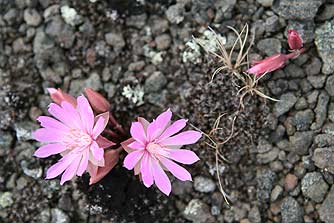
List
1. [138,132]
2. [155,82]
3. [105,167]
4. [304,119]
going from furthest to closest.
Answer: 1. [155,82]
2. [304,119]
3. [105,167]
4. [138,132]

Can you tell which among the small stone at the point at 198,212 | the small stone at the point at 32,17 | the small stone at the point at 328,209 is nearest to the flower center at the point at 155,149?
the small stone at the point at 198,212

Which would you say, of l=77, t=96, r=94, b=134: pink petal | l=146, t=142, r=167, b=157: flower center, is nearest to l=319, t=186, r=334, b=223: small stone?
l=146, t=142, r=167, b=157: flower center

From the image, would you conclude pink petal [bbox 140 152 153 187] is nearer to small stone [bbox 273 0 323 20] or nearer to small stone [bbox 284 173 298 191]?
small stone [bbox 284 173 298 191]

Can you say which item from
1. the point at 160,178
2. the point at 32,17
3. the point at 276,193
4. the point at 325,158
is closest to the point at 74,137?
the point at 160,178

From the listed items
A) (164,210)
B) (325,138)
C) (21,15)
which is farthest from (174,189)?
(21,15)

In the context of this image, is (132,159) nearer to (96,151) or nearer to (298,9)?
(96,151)

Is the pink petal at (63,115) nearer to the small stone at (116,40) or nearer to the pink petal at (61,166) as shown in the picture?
the pink petal at (61,166)
